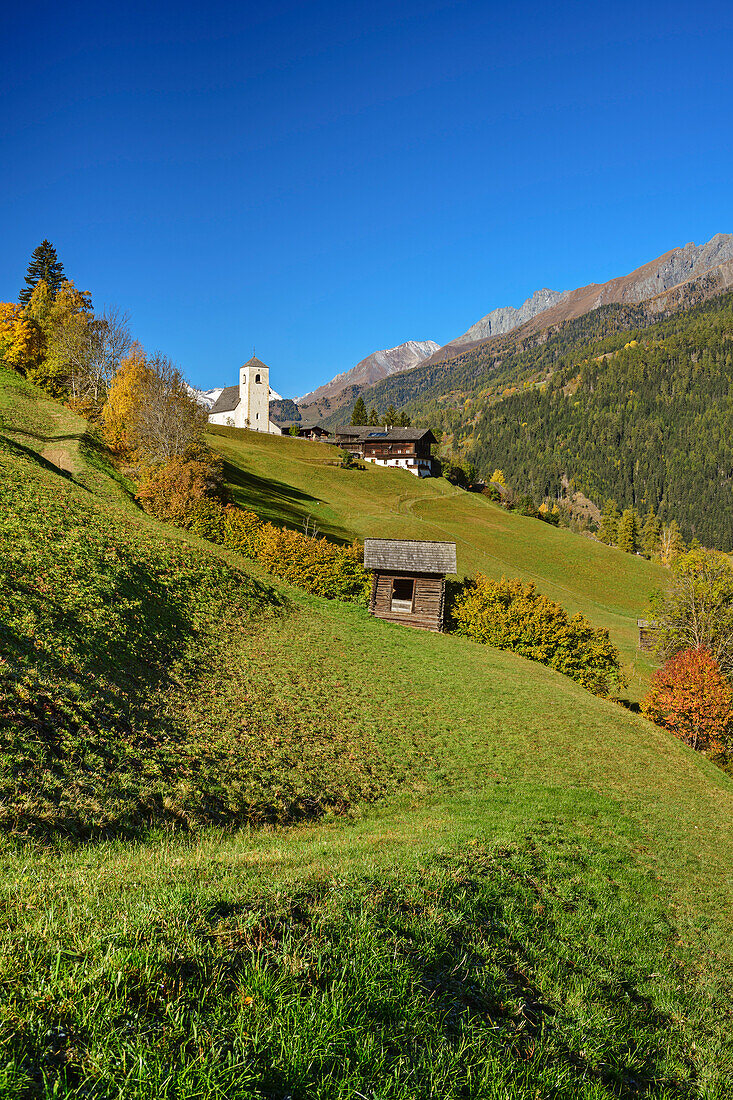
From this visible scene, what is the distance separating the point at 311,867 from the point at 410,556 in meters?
26.3

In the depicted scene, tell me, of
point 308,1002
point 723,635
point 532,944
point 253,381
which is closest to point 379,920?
point 308,1002

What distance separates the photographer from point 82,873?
6277mm

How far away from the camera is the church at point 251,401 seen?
383ft

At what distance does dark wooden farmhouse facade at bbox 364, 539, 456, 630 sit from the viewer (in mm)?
32562

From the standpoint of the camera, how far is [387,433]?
419 feet

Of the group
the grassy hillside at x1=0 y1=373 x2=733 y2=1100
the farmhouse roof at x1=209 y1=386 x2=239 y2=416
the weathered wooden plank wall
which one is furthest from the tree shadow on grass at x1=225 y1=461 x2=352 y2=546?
the farmhouse roof at x1=209 y1=386 x2=239 y2=416

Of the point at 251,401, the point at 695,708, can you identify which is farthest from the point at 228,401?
the point at 695,708

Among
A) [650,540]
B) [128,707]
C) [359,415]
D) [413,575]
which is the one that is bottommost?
[128,707]

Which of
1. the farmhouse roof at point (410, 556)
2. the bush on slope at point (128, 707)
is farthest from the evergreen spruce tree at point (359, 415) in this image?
the bush on slope at point (128, 707)

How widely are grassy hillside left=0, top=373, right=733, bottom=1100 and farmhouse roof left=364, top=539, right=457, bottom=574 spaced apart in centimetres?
1004

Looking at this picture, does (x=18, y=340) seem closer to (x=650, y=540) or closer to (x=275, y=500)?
(x=275, y=500)

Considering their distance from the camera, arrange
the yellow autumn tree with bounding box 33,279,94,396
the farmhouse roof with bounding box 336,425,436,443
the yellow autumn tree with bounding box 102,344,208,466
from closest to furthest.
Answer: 1. the yellow autumn tree with bounding box 102,344,208,466
2. the yellow autumn tree with bounding box 33,279,94,396
3. the farmhouse roof with bounding box 336,425,436,443

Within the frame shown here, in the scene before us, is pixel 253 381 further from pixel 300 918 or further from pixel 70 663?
pixel 300 918

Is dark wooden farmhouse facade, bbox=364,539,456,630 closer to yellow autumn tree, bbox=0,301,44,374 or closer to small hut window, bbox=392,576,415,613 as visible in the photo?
small hut window, bbox=392,576,415,613
